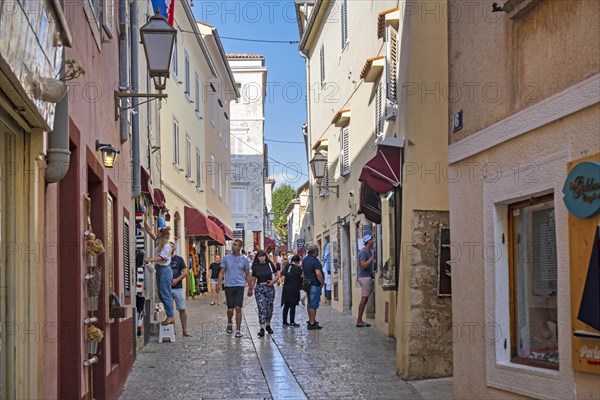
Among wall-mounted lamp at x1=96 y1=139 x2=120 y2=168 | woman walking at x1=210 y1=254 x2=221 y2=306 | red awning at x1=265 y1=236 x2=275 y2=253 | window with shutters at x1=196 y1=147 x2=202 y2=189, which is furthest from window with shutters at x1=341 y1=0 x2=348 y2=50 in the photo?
red awning at x1=265 y1=236 x2=275 y2=253

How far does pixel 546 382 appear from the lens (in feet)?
21.5

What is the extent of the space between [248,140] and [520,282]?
49709mm

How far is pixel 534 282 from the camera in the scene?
23.5 ft

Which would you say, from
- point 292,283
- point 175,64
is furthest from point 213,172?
point 292,283

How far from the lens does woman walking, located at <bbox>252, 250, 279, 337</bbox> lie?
15867mm

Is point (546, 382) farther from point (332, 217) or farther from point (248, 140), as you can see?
point (248, 140)

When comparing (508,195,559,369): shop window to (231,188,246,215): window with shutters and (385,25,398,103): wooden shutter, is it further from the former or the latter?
(231,188,246,215): window with shutters

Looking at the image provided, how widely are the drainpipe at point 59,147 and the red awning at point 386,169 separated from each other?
19.0 ft

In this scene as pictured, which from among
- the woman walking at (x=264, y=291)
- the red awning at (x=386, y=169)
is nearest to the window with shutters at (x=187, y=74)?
the woman walking at (x=264, y=291)

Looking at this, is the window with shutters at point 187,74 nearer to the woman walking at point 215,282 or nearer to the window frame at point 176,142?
the window frame at point 176,142

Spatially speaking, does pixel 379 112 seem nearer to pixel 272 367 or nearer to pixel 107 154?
pixel 272 367

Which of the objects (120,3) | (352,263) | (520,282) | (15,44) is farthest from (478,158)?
(352,263)

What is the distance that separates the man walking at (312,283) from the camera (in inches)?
655

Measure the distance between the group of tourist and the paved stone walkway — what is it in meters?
0.44
